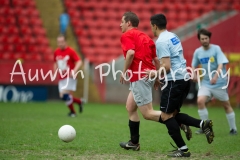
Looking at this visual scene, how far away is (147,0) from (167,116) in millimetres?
18022

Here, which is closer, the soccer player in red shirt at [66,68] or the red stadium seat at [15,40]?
the soccer player in red shirt at [66,68]

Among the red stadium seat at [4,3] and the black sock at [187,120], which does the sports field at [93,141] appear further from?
the red stadium seat at [4,3]

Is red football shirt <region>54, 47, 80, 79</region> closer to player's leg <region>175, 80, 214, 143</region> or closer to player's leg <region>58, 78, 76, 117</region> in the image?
player's leg <region>58, 78, 76, 117</region>

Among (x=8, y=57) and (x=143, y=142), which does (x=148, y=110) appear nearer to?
(x=143, y=142)

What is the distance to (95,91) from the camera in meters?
18.9

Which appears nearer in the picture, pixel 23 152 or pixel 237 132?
pixel 23 152

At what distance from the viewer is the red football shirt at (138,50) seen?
712cm

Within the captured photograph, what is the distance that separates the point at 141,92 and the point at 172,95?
589 mm

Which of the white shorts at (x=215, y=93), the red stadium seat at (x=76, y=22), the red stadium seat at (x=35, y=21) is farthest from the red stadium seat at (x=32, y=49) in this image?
the white shorts at (x=215, y=93)

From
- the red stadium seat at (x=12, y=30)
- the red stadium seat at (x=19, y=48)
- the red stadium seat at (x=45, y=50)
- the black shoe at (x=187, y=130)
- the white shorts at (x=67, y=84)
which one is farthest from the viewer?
the red stadium seat at (x=12, y=30)

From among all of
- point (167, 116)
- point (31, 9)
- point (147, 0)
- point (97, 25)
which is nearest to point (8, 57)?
point (31, 9)

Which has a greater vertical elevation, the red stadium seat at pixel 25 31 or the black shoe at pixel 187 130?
the red stadium seat at pixel 25 31

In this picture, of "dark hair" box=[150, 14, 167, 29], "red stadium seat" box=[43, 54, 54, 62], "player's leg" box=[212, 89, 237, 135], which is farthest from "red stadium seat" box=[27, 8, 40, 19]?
"dark hair" box=[150, 14, 167, 29]

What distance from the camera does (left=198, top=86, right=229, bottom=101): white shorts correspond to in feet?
A: 32.0
